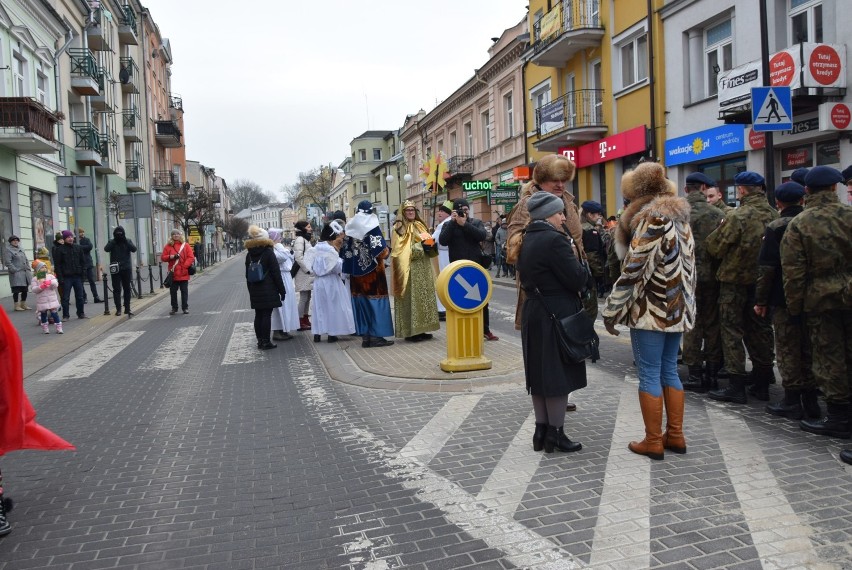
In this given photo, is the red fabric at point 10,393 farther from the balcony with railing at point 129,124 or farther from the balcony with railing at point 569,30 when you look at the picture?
the balcony with railing at point 129,124

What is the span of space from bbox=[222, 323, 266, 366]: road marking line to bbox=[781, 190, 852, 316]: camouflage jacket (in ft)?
21.1

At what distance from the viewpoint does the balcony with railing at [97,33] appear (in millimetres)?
31750

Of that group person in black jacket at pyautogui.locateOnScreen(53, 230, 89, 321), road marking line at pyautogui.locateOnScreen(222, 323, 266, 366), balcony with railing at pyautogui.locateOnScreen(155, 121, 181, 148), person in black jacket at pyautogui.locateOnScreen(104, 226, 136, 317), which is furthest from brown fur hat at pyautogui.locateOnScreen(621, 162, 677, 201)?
balcony with railing at pyautogui.locateOnScreen(155, 121, 181, 148)

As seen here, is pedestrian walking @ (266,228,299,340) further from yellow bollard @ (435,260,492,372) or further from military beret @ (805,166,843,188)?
military beret @ (805,166,843,188)

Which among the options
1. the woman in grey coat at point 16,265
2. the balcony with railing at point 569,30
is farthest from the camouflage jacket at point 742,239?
the balcony with railing at point 569,30

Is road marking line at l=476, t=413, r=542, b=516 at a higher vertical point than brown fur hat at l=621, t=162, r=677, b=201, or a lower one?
lower

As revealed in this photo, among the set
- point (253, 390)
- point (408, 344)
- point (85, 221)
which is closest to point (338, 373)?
point (253, 390)

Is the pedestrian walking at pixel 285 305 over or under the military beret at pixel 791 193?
under

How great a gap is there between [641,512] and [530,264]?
1.70m

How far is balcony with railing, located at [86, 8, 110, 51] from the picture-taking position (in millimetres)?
31750

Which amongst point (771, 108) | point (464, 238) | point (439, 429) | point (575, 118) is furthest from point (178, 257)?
point (575, 118)

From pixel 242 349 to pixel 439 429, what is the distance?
544cm

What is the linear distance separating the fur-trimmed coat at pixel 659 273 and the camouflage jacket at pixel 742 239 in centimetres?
155

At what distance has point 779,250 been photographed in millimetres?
5375
